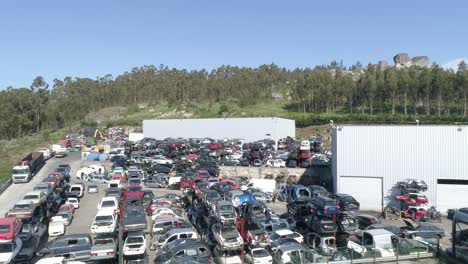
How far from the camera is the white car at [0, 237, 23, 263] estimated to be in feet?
57.3

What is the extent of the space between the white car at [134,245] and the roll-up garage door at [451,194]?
21171 mm

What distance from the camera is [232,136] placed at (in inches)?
2392

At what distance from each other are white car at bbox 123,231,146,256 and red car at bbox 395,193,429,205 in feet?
59.4

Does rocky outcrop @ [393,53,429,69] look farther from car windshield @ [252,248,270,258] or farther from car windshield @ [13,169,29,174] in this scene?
car windshield @ [252,248,270,258]

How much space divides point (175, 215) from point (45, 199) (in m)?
9.06

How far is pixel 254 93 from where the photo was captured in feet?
373

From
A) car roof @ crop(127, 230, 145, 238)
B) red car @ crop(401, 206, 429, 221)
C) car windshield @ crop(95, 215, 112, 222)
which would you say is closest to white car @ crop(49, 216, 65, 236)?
car windshield @ crop(95, 215, 112, 222)

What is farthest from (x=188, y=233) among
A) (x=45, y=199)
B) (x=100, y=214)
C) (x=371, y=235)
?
(x=45, y=199)

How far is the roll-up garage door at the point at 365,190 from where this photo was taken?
31280mm

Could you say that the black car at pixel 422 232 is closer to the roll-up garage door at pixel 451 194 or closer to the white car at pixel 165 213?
the roll-up garage door at pixel 451 194

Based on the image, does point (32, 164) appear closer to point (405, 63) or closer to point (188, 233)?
point (188, 233)

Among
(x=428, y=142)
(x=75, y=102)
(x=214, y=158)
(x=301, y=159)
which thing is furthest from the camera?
(x=75, y=102)

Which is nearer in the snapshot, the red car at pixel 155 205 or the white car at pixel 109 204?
the white car at pixel 109 204

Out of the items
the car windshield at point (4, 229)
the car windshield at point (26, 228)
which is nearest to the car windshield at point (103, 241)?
the car windshield at point (4, 229)
